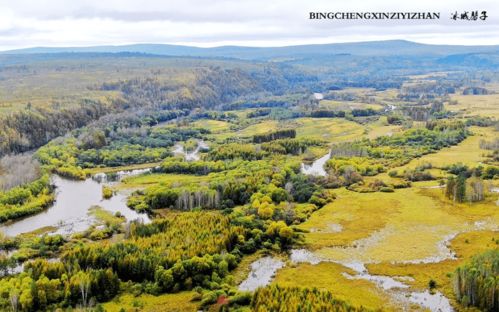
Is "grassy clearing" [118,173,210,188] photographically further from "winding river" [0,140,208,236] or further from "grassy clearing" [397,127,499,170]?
"grassy clearing" [397,127,499,170]

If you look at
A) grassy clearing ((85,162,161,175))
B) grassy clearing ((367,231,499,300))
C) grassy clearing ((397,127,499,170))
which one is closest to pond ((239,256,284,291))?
grassy clearing ((367,231,499,300))

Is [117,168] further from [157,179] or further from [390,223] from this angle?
[390,223]

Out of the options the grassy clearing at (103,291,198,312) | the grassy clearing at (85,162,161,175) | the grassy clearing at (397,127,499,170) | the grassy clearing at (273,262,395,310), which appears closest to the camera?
the grassy clearing at (103,291,198,312)

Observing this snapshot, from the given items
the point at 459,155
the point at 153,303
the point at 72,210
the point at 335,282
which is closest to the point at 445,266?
the point at 335,282

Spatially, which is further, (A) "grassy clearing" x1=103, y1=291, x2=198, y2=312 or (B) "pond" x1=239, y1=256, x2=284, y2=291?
(B) "pond" x1=239, y1=256, x2=284, y2=291

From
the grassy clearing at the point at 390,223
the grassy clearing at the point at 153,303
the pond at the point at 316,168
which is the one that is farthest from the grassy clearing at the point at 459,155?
the grassy clearing at the point at 153,303
